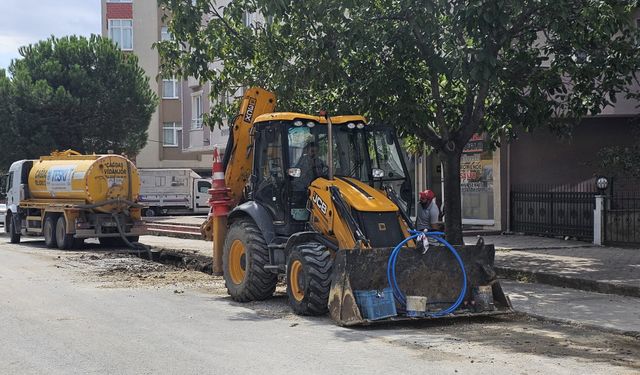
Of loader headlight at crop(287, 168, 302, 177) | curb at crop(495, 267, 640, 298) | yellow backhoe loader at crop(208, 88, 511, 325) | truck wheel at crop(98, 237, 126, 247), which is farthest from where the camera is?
truck wheel at crop(98, 237, 126, 247)

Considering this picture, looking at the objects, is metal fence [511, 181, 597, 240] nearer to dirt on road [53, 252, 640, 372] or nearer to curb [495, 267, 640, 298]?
curb [495, 267, 640, 298]

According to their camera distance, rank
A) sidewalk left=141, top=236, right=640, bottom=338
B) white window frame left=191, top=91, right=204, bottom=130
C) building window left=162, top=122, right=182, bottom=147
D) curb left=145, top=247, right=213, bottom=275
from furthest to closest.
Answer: building window left=162, top=122, right=182, bottom=147 < white window frame left=191, top=91, right=204, bottom=130 < curb left=145, top=247, right=213, bottom=275 < sidewalk left=141, top=236, right=640, bottom=338

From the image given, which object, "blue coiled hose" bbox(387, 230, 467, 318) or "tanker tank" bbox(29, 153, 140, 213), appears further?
"tanker tank" bbox(29, 153, 140, 213)

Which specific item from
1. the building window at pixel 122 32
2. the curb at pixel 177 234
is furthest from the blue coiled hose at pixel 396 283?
the building window at pixel 122 32

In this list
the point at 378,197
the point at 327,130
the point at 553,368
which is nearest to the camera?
the point at 553,368

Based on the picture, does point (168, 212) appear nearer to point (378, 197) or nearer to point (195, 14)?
point (195, 14)

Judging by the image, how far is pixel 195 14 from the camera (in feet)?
51.2

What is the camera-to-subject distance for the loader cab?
38.4ft

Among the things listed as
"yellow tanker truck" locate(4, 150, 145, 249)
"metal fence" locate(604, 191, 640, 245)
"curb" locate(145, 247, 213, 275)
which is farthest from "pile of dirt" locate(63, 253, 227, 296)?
"metal fence" locate(604, 191, 640, 245)

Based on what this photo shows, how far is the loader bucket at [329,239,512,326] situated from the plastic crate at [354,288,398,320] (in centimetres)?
5

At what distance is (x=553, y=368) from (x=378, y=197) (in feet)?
12.8

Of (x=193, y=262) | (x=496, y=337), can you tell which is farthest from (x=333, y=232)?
(x=193, y=262)

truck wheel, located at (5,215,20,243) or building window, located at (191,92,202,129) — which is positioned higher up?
building window, located at (191,92,202,129)

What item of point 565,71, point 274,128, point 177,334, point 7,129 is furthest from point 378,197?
point 7,129
